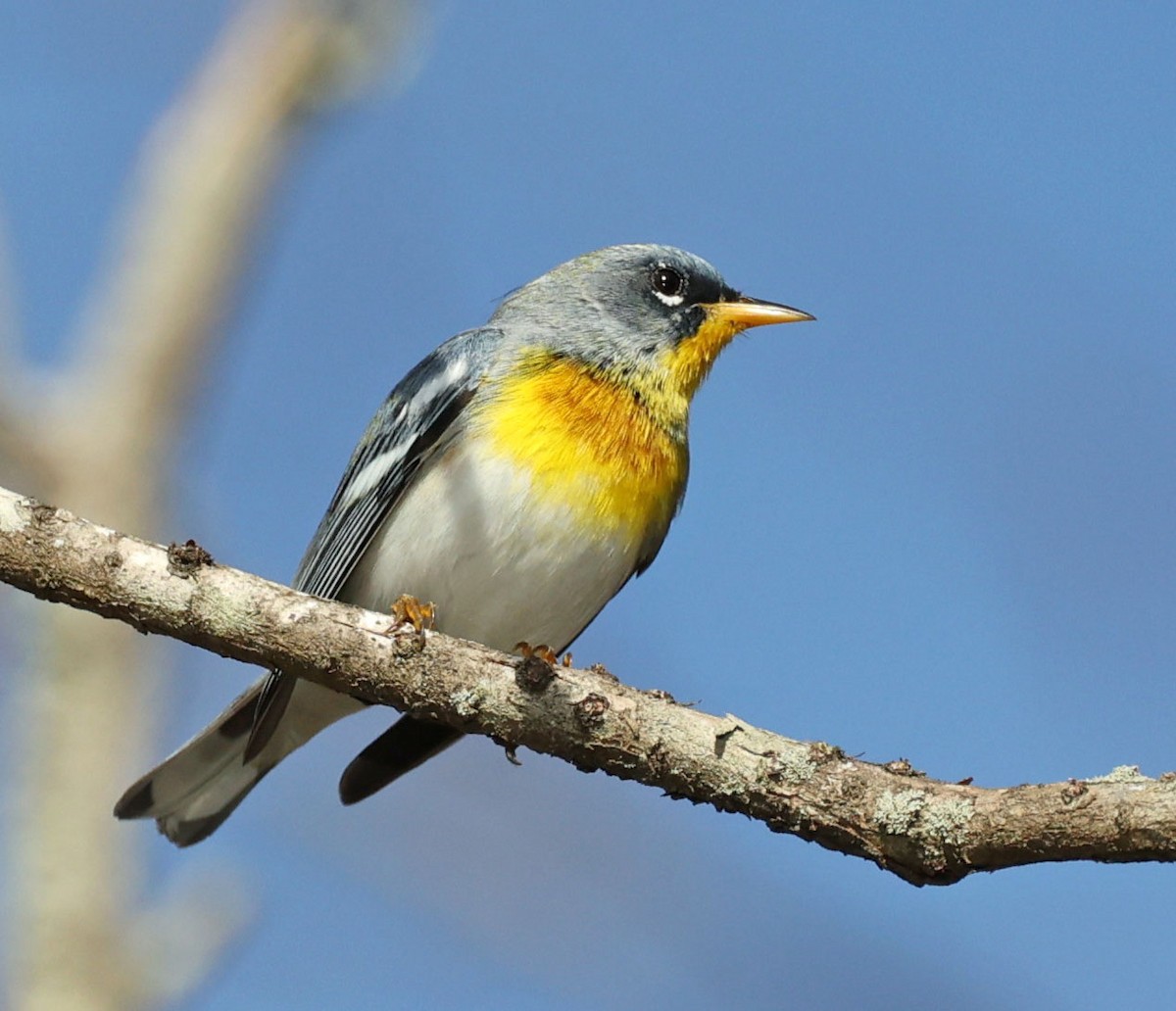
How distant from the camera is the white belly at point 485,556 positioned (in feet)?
16.3

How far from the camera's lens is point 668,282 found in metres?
6.28

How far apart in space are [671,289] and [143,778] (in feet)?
9.93

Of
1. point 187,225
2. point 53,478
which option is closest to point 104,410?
point 53,478

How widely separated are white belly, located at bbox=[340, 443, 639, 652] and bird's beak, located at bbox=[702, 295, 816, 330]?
128 centimetres

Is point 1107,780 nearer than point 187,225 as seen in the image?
Yes

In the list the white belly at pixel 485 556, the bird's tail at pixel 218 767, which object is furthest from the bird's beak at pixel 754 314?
the bird's tail at pixel 218 767

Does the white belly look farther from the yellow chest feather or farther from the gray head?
the gray head

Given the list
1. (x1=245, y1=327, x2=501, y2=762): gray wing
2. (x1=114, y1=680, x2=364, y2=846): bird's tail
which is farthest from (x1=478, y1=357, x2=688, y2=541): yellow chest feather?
(x1=114, y1=680, x2=364, y2=846): bird's tail

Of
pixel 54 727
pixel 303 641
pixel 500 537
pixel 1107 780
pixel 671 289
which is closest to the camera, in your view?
pixel 1107 780

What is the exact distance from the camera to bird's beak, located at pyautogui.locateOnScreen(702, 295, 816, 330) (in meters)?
6.08

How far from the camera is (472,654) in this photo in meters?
4.02

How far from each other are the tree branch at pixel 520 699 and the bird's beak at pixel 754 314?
2.41 metres

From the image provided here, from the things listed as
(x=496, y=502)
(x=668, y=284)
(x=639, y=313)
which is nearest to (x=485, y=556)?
(x=496, y=502)

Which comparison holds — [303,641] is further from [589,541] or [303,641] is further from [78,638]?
[78,638]
